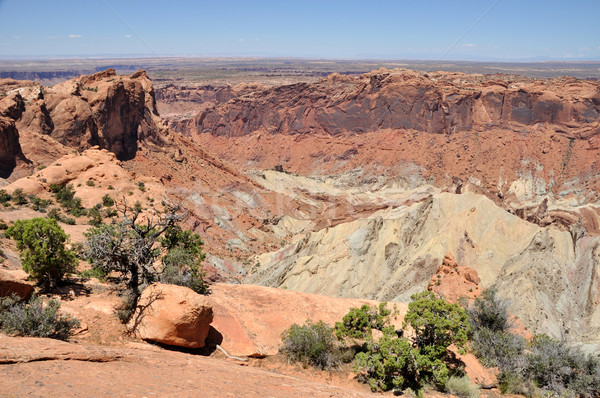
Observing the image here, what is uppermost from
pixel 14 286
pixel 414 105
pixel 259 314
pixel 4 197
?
pixel 414 105

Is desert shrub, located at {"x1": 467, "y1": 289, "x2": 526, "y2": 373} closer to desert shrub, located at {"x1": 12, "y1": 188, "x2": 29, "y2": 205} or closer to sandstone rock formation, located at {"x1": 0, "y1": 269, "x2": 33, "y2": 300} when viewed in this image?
sandstone rock formation, located at {"x1": 0, "y1": 269, "x2": 33, "y2": 300}

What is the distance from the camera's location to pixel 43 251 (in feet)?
42.9

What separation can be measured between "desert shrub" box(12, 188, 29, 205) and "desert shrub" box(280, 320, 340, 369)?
2749 cm

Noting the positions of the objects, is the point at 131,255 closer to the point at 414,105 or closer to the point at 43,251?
the point at 43,251

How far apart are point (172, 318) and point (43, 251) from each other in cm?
496

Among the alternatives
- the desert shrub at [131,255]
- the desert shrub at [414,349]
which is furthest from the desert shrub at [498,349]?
the desert shrub at [131,255]

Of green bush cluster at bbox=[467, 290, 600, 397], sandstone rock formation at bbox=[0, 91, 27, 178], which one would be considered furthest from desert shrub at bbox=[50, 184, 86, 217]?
green bush cluster at bbox=[467, 290, 600, 397]

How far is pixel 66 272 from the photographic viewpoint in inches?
577

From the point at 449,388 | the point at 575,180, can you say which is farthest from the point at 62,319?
the point at 575,180

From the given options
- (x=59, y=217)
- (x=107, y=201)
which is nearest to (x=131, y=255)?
(x=59, y=217)

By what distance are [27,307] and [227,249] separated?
35.7 metres

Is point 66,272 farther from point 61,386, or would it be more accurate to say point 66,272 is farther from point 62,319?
point 61,386

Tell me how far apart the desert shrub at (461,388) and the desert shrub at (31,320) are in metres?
12.1

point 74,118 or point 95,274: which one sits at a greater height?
point 74,118
